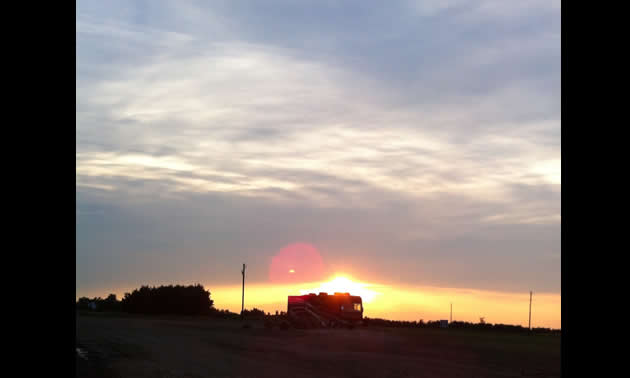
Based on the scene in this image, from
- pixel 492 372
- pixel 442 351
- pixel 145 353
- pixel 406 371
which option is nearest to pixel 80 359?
pixel 145 353

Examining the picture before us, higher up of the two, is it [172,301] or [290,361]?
[290,361]

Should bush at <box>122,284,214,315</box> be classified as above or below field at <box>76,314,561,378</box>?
below

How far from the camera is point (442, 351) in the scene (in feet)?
122

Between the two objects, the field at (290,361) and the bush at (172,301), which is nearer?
the field at (290,361)

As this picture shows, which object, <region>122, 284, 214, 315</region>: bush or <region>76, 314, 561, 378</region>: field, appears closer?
<region>76, 314, 561, 378</region>: field

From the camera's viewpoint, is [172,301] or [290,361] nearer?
[290,361]

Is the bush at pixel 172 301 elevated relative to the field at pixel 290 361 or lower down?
lower down
